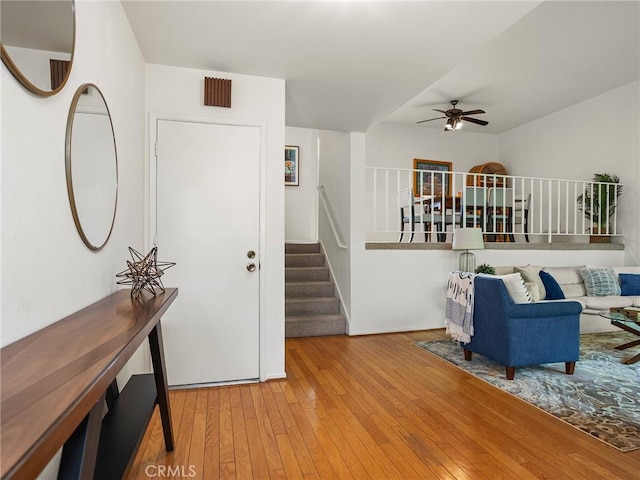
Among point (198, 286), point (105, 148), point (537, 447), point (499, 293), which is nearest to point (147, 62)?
point (105, 148)

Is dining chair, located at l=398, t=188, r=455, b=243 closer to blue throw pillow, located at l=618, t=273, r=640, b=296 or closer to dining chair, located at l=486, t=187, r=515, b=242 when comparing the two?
dining chair, located at l=486, t=187, r=515, b=242

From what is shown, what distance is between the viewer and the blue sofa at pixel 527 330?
118 inches

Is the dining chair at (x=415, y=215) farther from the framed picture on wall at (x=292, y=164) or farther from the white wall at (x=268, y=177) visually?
the white wall at (x=268, y=177)

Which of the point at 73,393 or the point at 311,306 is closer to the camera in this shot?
the point at 73,393

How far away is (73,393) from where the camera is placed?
682 millimetres

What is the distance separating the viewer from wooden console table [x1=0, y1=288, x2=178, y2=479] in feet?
1.81

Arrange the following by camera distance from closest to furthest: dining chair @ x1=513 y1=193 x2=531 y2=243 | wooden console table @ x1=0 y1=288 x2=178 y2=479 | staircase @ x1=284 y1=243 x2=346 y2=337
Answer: wooden console table @ x1=0 y1=288 x2=178 y2=479
staircase @ x1=284 y1=243 x2=346 y2=337
dining chair @ x1=513 y1=193 x2=531 y2=243

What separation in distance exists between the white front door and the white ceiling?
0.61 meters

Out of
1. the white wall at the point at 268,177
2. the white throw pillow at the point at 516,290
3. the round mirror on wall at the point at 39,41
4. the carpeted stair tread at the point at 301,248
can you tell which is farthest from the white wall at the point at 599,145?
the round mirror on wall at the point at 39,41

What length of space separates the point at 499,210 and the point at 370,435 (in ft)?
16.0

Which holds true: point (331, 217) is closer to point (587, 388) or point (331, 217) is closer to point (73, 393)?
point (587, 388)

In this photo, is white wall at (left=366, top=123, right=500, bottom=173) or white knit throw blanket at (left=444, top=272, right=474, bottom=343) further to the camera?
white wall at (left=366, top=123, right=500, bottom=173)

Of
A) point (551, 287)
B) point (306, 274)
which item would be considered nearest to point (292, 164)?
point (306, 274)

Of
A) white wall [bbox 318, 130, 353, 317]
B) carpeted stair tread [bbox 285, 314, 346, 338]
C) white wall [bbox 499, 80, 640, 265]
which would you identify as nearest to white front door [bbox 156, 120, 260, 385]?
carpeted stair tread [bbox 285, 314, 346, 338]
